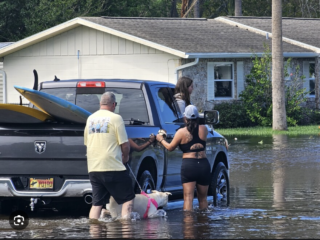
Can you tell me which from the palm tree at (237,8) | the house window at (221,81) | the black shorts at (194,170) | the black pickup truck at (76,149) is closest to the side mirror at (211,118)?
the black pickup truck at (76,149)

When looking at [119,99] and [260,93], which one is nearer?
[119,99]

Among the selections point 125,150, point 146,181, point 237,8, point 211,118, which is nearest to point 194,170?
point 146,181

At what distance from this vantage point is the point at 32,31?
131 feet

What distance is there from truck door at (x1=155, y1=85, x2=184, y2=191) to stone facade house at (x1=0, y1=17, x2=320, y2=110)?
17359 mm

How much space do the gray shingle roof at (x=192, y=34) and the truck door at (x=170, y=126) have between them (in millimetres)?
17639

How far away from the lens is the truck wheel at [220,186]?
434 inches

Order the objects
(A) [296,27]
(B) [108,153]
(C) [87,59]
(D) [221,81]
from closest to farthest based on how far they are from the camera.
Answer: (B) [108,153] → (C) [87,59] → (D) [221,81] → (A) [296,27]

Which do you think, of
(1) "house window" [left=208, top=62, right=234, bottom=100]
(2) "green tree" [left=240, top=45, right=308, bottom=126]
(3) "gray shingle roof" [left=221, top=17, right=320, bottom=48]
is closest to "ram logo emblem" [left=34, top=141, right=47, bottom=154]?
(2) "green tree" [left=240, top=45, right=308, bottom=126]

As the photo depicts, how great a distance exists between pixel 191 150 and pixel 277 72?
707 inches

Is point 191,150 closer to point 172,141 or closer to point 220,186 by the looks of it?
point 172,141

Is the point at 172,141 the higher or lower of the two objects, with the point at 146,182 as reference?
higher

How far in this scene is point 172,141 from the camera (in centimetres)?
Result: 966

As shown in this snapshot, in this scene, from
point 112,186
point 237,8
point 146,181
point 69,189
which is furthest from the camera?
point 237,8

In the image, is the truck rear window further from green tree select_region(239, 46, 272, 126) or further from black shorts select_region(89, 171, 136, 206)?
green tree select_region(239, 46, 272, 126)
